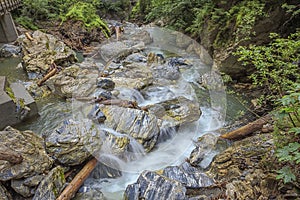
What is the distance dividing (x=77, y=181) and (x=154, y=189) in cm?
143

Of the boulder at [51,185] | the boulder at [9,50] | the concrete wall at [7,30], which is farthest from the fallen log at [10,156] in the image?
the concrete wall at [7,30]

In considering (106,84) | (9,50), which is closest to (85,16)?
(9,50)

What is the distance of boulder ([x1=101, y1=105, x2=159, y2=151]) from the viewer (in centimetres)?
517

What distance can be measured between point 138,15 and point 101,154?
17923 millimetres

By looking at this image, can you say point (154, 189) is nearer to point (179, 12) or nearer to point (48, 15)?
point (179, 12)

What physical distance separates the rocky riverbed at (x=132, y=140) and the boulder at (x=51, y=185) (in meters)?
0.02

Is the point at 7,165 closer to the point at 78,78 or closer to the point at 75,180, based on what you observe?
the point at 75,180

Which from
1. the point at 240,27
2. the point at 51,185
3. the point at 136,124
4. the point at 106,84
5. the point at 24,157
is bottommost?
the point at 106,84

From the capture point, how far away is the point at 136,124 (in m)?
5.33

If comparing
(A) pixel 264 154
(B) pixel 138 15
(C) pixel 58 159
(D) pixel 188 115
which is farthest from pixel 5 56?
(B) pixel 138 15

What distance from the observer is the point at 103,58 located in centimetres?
1095

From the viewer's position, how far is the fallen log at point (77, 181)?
Result: 3.82m

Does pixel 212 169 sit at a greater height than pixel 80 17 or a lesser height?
lesser

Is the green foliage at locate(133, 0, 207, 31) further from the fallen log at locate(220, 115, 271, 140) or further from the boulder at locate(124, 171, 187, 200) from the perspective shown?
the boulder at locate(124, 171, 187, 200)
